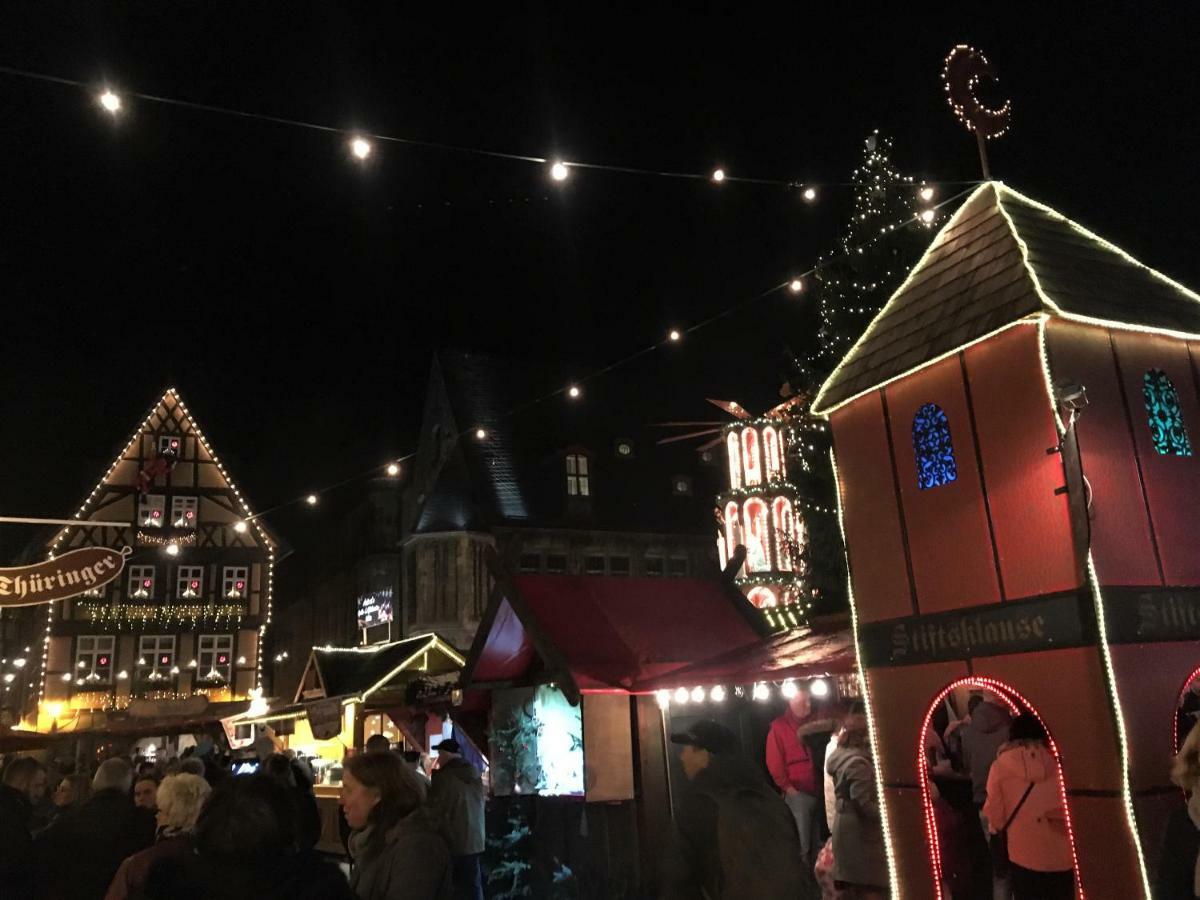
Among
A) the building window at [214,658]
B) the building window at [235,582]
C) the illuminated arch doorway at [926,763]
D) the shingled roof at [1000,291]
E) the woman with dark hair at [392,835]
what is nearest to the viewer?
the woman with dark hair at [392,835]

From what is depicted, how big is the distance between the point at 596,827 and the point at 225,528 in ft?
87.5

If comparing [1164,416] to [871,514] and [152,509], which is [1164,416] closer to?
[871,514]

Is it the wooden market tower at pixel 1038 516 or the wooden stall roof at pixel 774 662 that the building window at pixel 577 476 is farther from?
the wooden market tower at pixel 1038 516

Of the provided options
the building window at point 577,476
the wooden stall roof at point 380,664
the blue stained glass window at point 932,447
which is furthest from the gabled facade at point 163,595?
the blue stained glass window at point 932,447

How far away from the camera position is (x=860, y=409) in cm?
882

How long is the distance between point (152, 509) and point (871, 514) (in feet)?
95.7

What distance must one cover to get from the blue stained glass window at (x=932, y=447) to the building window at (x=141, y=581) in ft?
97.7

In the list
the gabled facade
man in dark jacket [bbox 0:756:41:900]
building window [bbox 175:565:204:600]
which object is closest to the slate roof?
the gabled facade

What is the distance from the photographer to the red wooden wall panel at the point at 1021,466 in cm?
682

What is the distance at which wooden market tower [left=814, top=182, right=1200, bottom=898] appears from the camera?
632cm

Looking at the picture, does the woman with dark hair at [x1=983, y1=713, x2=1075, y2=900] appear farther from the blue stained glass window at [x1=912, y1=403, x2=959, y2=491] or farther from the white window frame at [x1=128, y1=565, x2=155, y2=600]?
the white window frame at [x1=128, y1=565, x2=155, y2=600]

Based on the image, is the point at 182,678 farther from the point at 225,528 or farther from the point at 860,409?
the point at 860,409

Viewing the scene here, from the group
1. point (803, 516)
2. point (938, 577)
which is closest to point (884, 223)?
point (803, 516)

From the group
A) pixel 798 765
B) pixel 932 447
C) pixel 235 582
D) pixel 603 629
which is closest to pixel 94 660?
pixel 235 582
